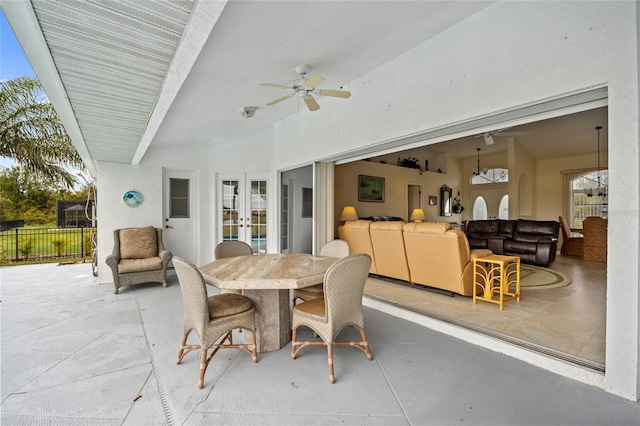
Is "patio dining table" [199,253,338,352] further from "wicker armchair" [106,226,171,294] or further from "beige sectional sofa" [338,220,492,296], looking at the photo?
"wicker armchair" [106,226,171,294]

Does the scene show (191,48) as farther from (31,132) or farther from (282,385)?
(31,132)

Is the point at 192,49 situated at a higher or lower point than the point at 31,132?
lower

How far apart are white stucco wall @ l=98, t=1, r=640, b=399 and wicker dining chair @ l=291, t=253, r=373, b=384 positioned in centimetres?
155

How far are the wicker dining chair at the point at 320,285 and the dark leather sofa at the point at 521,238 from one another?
13.8 feet

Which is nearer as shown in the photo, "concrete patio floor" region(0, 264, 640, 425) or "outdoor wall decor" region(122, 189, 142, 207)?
"concrete patio floor" region(0, 264, 640, 425)

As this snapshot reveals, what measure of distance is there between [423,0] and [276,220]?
4.24m

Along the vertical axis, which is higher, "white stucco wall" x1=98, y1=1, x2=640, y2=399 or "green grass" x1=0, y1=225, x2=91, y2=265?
"white stucco wall" x1=98, y1=1, x2=640, y2=399

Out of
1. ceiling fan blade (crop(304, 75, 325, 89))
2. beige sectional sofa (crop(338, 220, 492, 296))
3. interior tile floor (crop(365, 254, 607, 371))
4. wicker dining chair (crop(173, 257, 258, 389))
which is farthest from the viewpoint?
beige sectional sofa (crop(338, 220, 492, 296))

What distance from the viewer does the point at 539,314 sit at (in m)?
3.16

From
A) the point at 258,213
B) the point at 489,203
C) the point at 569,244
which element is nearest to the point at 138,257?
the point at 258,213

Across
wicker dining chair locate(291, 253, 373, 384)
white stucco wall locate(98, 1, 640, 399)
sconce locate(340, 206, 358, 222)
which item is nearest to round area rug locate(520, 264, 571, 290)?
white stucco wall locate(98, 1, 640, 399)

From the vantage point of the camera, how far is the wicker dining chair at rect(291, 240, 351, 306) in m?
2.90

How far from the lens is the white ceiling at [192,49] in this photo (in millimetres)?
1654

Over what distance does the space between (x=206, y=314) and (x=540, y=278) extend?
5224mm
